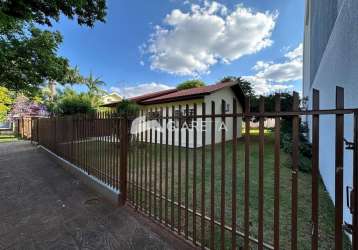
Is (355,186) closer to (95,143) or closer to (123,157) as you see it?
(123,157)

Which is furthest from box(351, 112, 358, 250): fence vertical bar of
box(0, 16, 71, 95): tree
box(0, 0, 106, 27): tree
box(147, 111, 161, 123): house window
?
box(0, 16, 71, 95): tree

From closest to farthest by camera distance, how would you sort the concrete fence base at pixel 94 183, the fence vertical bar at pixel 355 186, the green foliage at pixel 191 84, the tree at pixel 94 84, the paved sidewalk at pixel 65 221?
1. the fence vertical bar at pixel 355 186
2. the paved sidewalk at pixel 65 221
3. the concrete fence base at pixel 94 183
4. the green foliage at pixel 191 84
5. the tree at pixel 94 84

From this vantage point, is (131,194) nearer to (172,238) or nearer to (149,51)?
(172,238)

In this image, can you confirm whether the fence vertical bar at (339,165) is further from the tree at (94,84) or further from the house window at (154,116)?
the tree at (94,84)

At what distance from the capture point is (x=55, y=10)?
22.7 feet

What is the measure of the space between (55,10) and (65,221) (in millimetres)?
7217

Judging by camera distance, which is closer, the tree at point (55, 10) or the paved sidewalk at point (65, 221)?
the paved sidewalk at point (65, 221)

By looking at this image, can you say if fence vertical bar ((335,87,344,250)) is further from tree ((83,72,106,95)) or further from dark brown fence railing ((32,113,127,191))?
tree ((83,72,106,95))

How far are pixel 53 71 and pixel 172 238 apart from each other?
11.5 meters

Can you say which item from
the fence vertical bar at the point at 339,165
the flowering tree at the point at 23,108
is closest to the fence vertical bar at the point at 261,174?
the fence vertical bar at the point at 339,165

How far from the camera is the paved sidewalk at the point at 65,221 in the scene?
2.82 metres

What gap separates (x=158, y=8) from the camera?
12078 millimetres

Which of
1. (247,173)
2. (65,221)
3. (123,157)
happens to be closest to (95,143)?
(123,157)

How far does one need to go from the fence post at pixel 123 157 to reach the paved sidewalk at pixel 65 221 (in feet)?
0.88
